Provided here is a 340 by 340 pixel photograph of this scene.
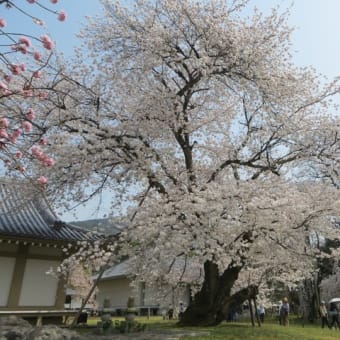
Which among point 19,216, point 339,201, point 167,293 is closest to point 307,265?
point 339,201

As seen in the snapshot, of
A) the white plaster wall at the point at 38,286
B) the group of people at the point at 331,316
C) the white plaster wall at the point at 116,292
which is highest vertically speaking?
the white plaster wall at the point at 116,292

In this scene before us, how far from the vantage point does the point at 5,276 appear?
11.3 meters

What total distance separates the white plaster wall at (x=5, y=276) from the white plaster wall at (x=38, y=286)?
440 mm

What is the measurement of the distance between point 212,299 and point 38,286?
18.5 ft

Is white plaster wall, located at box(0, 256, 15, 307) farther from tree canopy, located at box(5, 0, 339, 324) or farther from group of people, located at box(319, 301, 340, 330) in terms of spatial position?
group of people, located at box(319, 301, 340, 330)

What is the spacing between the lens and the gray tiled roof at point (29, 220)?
34.4 ft

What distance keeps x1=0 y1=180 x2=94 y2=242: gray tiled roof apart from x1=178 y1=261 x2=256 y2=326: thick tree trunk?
13.1ft

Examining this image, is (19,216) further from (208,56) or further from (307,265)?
(307,265)

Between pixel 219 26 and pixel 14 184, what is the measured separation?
24.0 feet

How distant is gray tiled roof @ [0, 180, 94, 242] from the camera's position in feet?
34.4

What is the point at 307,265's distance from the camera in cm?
1155

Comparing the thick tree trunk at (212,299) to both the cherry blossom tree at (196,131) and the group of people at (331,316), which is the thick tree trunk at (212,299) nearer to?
the cherry blossom tree at (196,131)

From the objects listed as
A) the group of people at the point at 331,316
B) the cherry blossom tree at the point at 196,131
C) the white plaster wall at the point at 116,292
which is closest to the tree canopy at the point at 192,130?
the cherry blossom tree at the point at 196,131

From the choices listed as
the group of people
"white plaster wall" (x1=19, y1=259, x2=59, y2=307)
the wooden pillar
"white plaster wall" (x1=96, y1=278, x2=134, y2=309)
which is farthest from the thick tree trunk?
"white plaster wall" (x1=96, y1=278, x2=134, y2=309)
